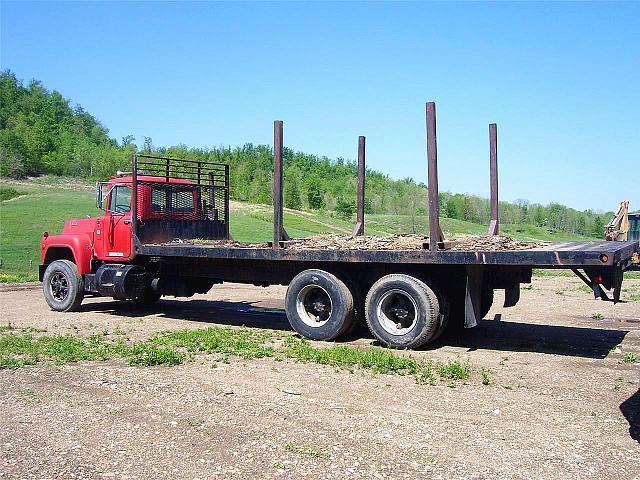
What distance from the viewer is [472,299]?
9430 millimetres

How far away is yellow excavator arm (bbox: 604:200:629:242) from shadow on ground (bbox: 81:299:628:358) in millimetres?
14597

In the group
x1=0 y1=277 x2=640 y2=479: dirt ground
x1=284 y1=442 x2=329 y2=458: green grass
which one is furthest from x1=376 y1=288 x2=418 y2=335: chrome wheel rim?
x1=284 y1=442 x2=329 y2=458: green grass

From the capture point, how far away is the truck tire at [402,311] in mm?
9461

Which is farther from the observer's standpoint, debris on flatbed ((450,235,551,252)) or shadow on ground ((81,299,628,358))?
shadow on ground ((81,299,628,358))

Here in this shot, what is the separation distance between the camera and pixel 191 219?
13.7m

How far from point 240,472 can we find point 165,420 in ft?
4.83

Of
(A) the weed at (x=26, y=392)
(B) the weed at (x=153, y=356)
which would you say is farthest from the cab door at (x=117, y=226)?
(A) the weed at (x=26, y=392)

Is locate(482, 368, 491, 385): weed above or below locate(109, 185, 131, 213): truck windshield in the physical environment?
below

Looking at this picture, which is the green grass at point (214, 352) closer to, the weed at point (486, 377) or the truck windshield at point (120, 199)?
the weed at point (486, 377)

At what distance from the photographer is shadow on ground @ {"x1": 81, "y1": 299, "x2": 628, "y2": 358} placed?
33.1 ft

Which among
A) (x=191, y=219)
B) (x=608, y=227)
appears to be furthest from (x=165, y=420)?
(x=608, y=227)

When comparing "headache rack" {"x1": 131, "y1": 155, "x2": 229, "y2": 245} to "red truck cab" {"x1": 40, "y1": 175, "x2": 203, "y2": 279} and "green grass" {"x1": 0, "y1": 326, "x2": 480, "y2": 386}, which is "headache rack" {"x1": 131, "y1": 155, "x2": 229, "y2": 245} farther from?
"green grass" {"x1": 0, "y1": 326, "x2": 480, "y2": 386}

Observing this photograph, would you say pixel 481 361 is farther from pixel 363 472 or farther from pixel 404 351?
pixel 363 472

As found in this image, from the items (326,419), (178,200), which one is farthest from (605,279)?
(178,200)
